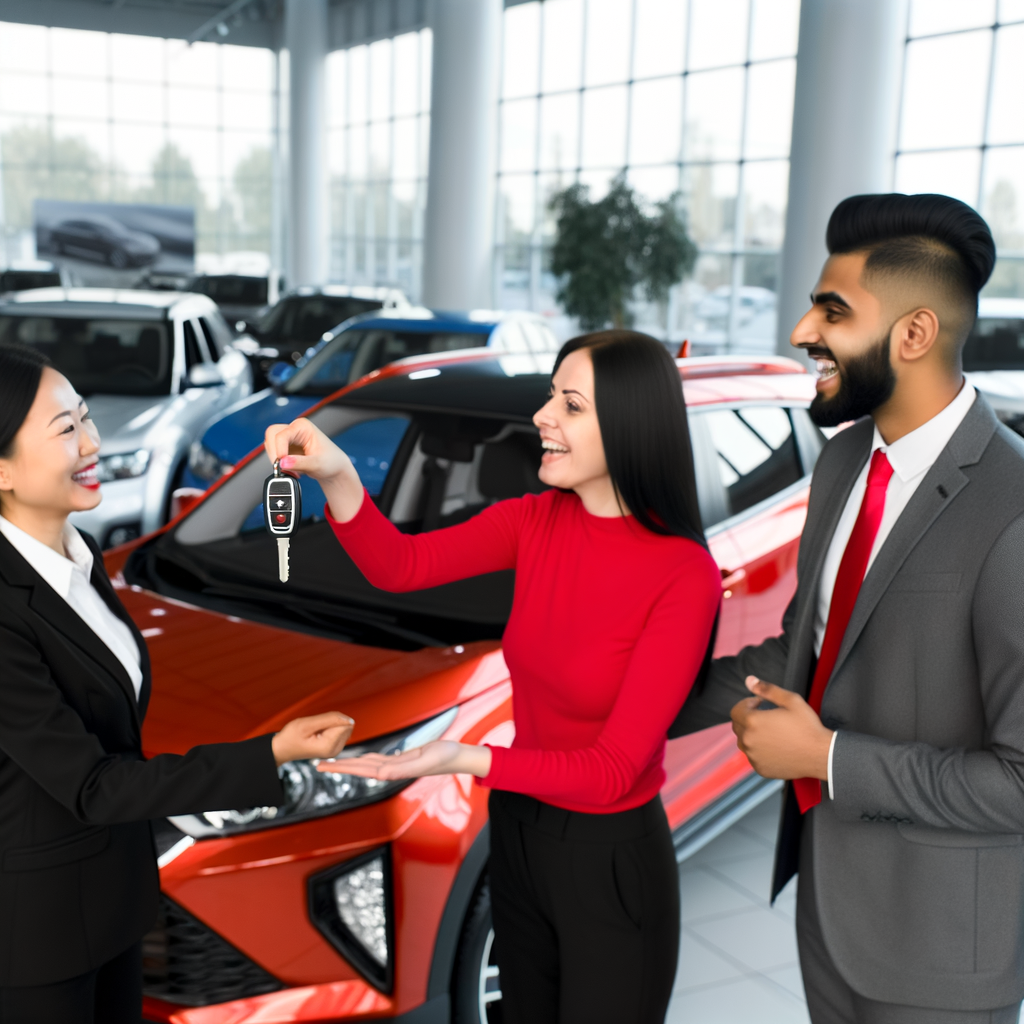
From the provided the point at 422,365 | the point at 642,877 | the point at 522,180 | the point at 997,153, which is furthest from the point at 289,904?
the point at 522,180

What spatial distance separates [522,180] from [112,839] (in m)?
17.5

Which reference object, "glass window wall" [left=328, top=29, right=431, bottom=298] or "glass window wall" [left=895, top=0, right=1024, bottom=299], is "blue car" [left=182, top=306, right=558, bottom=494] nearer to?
"glass window wall" [left=895, top=0, right=1024, bottom=299]

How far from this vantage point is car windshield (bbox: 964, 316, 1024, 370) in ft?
30.3

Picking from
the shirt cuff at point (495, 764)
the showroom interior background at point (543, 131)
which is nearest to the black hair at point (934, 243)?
the shirt cuff at point (495, 764)

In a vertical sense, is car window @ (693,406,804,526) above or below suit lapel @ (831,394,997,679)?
below

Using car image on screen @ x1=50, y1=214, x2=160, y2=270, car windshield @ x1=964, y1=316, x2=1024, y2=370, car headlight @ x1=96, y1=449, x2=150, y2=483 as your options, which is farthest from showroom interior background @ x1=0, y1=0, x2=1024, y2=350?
car windshield @ x1=964, y1=316, x2=1024, y2=370

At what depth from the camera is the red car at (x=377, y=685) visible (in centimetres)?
202

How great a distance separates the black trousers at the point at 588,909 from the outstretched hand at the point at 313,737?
387mm

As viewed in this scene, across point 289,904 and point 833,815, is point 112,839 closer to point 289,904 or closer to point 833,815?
point 289,904

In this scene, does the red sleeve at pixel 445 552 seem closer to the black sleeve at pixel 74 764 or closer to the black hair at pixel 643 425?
the black hair at pixel 643 425

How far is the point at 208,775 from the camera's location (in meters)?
1.55

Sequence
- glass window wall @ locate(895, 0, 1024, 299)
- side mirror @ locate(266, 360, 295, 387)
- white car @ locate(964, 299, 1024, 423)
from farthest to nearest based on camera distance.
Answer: glass window wall @ locate(895, 0, 1024, 299), white car @ locate(964, 299, 1024, 423), side mirror @ locate(266, 360, 295, 387)

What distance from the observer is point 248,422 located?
19.4ft

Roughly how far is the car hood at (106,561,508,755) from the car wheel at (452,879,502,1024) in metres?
0.40
